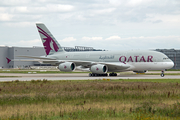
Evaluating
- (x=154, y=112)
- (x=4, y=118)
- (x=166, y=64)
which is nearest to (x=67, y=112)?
(x=4, y=118)

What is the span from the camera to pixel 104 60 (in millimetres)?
49844

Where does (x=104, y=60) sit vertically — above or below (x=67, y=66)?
above

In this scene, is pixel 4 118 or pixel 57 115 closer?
pixel 4 118

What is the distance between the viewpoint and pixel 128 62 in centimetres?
4631

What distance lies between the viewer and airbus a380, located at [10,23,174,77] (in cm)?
4462

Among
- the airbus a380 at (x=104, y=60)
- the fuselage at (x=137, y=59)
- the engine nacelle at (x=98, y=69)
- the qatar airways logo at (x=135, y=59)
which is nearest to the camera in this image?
the fuselage at (x=137, y=59)

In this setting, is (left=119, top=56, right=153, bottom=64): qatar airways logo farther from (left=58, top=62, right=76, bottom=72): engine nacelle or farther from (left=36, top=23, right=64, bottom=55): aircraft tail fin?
(left=36, top=23, right=64, bottom=55): aircraft tail fin

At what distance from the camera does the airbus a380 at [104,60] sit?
44625 millimetres

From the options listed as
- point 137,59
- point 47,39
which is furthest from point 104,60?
point 47,39

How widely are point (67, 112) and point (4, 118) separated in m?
2.78

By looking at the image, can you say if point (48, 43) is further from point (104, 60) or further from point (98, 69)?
point (98, 69)

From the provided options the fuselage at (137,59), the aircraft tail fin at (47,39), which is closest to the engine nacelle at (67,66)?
the fuselage at (137,59)

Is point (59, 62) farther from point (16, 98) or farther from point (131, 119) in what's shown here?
point (131, 119)

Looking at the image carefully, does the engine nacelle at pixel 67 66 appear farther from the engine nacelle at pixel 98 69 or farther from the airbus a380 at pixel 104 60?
the engine nacelle at pixel 98 69
